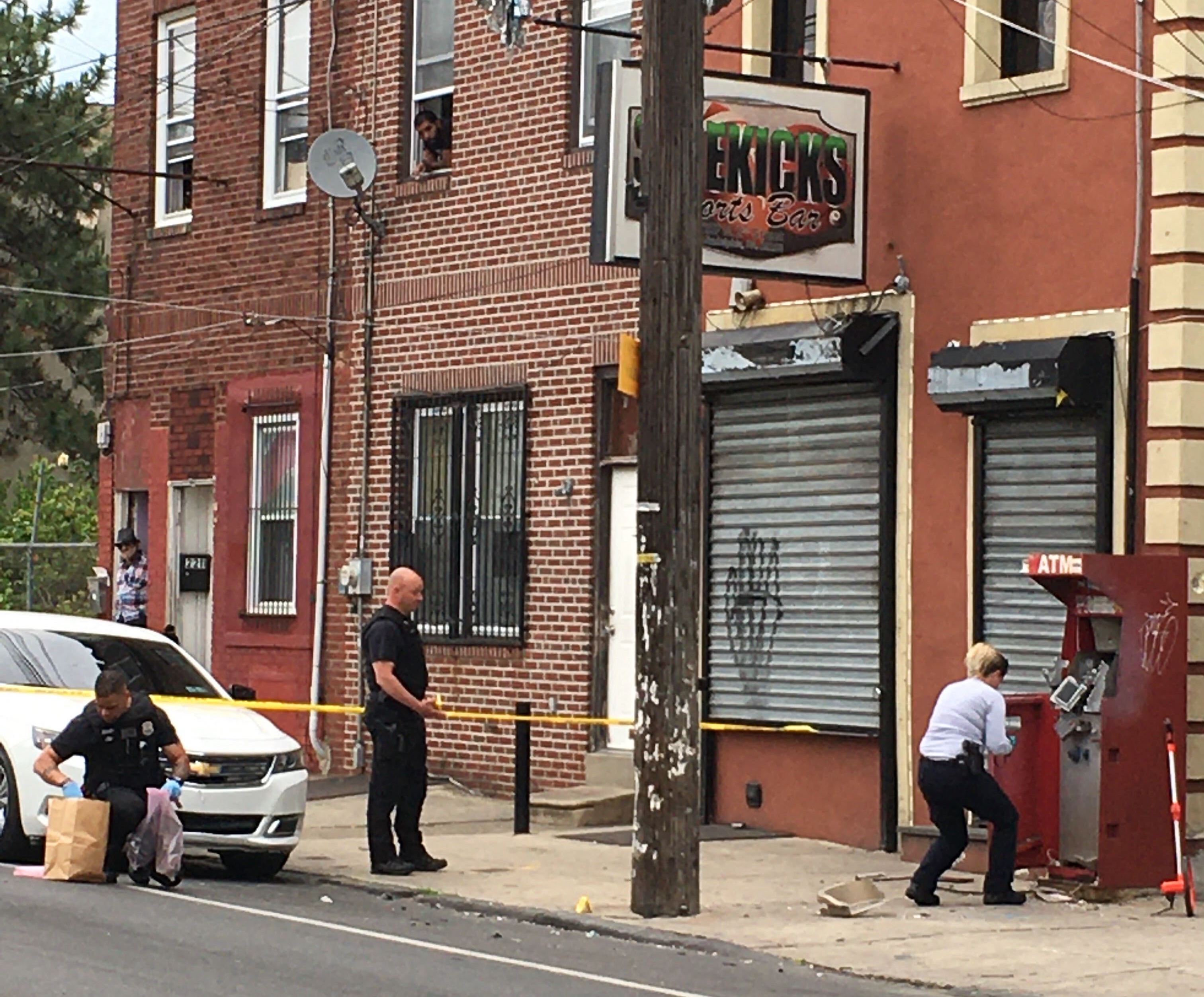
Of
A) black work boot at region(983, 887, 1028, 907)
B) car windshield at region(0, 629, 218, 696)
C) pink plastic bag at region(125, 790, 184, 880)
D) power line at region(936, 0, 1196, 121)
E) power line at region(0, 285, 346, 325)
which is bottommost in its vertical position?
black work boot at region(983, 887, 1028, 907)

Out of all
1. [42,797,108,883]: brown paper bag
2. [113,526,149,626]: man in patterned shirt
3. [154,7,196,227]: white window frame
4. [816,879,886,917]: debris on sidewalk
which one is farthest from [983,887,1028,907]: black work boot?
[154,7,196,227]: white window frame

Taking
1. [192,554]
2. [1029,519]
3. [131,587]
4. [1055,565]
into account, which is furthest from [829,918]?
[192,554]

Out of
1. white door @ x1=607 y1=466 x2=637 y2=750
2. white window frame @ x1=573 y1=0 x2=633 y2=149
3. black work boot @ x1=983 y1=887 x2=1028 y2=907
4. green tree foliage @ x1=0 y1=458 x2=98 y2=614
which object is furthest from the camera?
green tree foliage @ x1=0 y1=458 x2=98 y2=614

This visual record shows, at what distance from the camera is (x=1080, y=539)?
51.7 ft

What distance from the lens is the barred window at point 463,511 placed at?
66.8ft

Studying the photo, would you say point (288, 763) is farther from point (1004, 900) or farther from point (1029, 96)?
point (1029, 96)

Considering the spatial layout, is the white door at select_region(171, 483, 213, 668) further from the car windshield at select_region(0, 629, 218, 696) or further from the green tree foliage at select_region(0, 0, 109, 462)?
the green tree foliage at select_region(0, 0, 109, 462)

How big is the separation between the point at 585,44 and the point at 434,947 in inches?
370

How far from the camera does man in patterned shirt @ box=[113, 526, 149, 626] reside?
2305cm

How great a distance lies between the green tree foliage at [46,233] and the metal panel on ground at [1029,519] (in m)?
25.7

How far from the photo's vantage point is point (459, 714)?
63.3 feet

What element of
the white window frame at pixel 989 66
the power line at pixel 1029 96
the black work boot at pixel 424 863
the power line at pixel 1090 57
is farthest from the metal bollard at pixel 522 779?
the power line at pixel 1090 57

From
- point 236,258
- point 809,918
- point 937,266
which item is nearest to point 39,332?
point 236,258

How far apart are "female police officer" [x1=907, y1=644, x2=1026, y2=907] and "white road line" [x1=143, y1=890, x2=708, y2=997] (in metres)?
3.05
